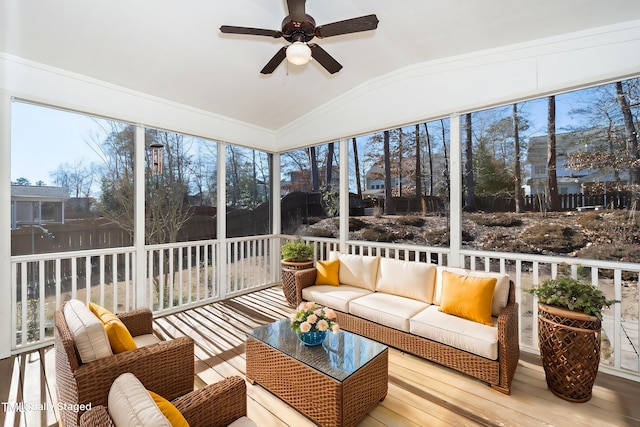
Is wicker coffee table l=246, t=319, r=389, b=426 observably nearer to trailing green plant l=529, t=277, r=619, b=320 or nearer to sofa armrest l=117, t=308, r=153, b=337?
sofa armrest l=117, t=308, r=153, b=337

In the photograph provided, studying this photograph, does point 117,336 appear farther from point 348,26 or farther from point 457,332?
point 348,26

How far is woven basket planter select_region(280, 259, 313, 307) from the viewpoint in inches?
162

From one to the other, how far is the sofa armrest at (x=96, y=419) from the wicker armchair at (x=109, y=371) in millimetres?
514

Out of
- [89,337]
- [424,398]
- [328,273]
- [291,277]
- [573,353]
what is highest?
[89,337]

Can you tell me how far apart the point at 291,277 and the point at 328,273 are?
0.60 meters

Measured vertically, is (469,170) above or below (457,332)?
above

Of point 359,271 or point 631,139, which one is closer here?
point 631,139

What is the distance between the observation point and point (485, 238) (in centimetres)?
340

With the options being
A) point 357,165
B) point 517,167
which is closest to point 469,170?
point 517,167

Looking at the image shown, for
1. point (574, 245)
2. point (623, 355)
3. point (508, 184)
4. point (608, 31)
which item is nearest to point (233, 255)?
point (508, 184)

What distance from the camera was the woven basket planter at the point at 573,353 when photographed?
221 cm

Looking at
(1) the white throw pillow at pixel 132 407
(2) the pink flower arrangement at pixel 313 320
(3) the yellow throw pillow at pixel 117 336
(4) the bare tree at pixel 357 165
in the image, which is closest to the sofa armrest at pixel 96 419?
(1) the white throw pillow at pixel 132 407

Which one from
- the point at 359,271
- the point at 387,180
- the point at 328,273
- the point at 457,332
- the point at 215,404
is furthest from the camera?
the point at 387,180

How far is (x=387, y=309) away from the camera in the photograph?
9.86 feet
